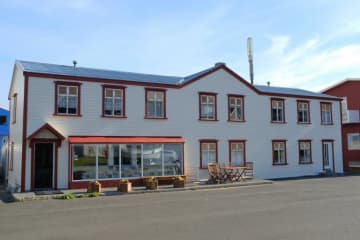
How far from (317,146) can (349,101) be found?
10125 mm

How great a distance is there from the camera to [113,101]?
67.3 ft

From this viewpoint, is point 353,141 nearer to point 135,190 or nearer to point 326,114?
point 326,114

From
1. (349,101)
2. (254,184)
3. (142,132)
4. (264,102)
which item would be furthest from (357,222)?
(349,101)

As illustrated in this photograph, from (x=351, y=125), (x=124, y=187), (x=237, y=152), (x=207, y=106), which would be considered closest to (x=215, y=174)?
(x=237, y=152)

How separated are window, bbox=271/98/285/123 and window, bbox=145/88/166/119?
28.4ft

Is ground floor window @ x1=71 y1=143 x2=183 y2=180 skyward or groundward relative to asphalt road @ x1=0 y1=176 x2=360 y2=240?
skyward

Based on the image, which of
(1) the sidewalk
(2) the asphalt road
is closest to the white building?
(1) the sidewalk

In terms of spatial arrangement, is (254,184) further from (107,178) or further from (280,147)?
(107,178)

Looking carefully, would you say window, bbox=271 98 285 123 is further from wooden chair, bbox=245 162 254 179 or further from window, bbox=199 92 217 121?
window, bbox=199 92 217 121

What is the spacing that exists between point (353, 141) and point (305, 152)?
882 centimetres

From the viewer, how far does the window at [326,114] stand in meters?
28.9

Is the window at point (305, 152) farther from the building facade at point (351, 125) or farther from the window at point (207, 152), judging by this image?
the window at point (207, 152)

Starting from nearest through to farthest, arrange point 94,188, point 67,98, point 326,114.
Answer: point 94,188, point 67,98, point 326,114

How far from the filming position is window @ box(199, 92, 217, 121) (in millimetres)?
23375
